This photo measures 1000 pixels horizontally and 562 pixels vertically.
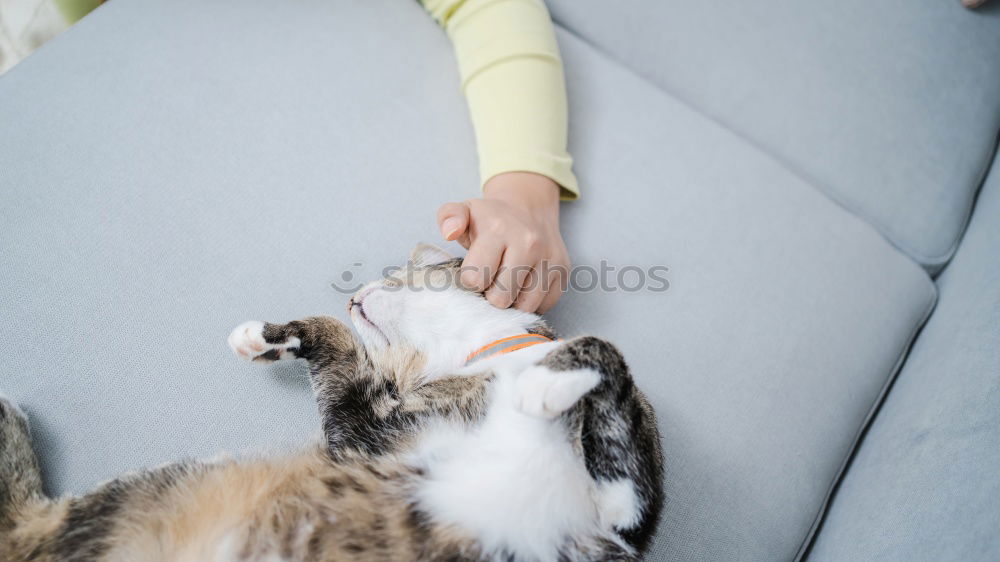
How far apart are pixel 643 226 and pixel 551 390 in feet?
1.40

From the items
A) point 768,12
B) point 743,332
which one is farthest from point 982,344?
point 768,12

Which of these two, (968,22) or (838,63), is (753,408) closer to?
(838,63)

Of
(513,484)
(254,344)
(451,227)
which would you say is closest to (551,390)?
(513,484)

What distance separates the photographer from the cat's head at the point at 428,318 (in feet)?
2.74

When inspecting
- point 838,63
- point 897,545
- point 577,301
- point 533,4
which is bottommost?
point 897,545

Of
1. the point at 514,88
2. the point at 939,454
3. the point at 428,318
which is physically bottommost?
the point at 428,318

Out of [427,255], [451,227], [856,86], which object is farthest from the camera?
[856,86]

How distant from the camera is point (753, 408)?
2.75ft

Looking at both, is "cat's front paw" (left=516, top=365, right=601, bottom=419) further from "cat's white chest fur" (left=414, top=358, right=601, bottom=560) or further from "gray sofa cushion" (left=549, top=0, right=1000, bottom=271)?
"gray sofa cushion" (left=549, top=0, right=1000, bottom=271)

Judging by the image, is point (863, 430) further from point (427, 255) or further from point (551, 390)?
point (427, 255)

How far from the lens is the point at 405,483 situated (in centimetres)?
67

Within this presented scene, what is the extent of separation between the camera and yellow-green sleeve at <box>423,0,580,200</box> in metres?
0.89

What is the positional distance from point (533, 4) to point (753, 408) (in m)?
0.82

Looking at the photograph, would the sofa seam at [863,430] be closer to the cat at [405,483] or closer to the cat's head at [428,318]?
the cat at [405,483]
